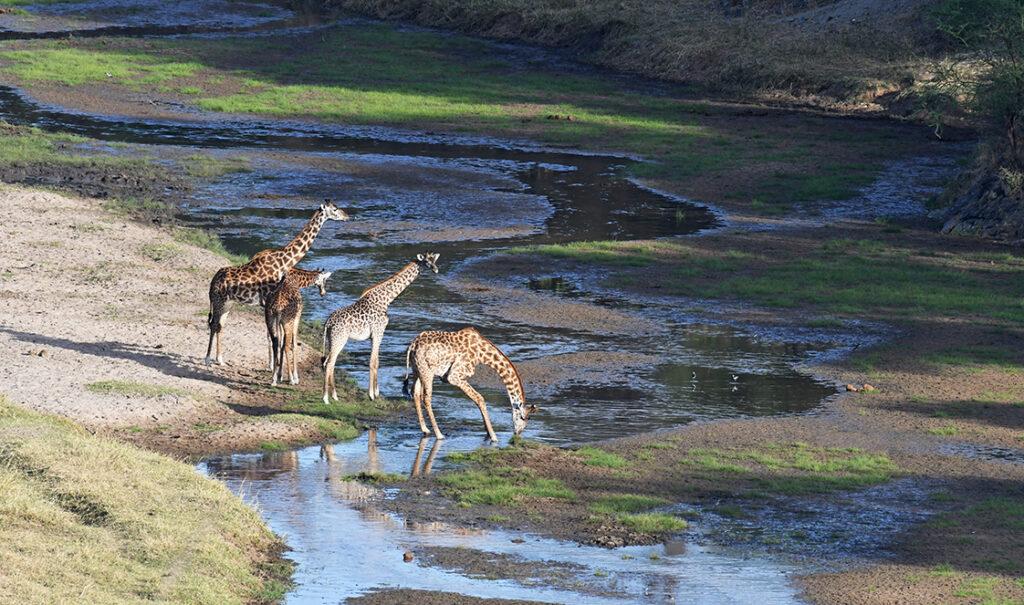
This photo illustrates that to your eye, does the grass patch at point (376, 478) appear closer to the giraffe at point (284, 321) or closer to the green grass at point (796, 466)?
the green grass at point (796, 466)

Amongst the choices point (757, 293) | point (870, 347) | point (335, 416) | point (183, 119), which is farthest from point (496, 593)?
point (183, 119)

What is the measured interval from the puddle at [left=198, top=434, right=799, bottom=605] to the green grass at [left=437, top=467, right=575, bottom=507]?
772 mm

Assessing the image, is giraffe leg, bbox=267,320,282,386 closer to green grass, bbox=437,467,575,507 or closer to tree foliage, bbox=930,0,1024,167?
green grass, bbox=437,467,575,507

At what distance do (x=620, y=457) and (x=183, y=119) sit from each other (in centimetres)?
2710

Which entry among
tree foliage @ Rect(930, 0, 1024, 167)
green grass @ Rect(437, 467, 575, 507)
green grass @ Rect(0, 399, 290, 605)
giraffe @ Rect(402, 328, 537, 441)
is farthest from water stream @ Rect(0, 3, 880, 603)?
tree foliage @ Rect(930, 0, 1024, 167)

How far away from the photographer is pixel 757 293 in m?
24.0

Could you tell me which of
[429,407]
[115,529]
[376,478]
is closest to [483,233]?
[429,407]

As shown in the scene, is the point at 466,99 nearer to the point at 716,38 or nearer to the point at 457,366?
the point at 716,38

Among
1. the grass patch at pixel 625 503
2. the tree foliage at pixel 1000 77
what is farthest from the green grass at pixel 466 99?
the grass patch at pixel 625 503

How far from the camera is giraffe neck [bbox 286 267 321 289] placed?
1816 cm

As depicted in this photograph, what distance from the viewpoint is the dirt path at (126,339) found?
1623 centimetres

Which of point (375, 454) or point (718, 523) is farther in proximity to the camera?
point (375, 454)

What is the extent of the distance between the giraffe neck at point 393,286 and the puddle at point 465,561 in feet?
11.7

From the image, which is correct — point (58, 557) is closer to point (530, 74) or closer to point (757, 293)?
point (757, 293)
